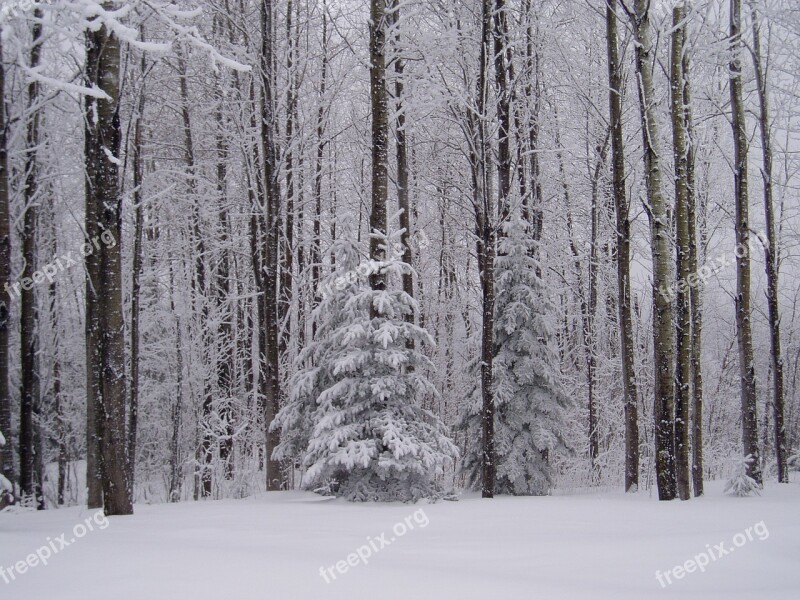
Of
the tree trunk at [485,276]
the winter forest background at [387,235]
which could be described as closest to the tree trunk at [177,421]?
the winter forest background at [387,235]

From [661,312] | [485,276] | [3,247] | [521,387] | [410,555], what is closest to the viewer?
[410,555]

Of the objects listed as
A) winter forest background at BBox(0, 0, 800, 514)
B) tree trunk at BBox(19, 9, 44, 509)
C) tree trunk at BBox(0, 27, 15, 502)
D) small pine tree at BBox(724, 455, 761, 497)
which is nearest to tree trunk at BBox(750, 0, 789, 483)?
winter forest background at BBox(0, 0, 800, 514)

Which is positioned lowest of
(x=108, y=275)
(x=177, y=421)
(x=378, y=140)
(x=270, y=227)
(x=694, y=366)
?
(x=177, y=421)

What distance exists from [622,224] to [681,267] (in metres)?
1.19

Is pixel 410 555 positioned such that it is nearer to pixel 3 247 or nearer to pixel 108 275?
pixel 108 275

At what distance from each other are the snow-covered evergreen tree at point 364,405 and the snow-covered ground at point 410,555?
108cm

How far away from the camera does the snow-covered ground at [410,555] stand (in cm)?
317

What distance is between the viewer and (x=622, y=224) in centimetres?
1003

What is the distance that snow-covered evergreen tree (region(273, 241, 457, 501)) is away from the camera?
757cm

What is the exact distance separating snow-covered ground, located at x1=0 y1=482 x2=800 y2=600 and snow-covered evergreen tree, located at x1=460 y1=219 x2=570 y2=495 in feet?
14.4

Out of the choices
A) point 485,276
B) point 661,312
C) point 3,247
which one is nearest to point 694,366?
point 661,312

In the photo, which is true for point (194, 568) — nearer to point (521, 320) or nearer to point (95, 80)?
point (95, 80)

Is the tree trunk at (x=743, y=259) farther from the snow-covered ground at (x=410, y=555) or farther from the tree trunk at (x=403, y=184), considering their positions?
the tree trunk at (x=403, y=184)

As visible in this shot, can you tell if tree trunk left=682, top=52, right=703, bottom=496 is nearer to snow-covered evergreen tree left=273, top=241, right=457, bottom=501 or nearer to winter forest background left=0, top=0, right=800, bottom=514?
winter forest background left=0, top=0, right=800, bottom=514
